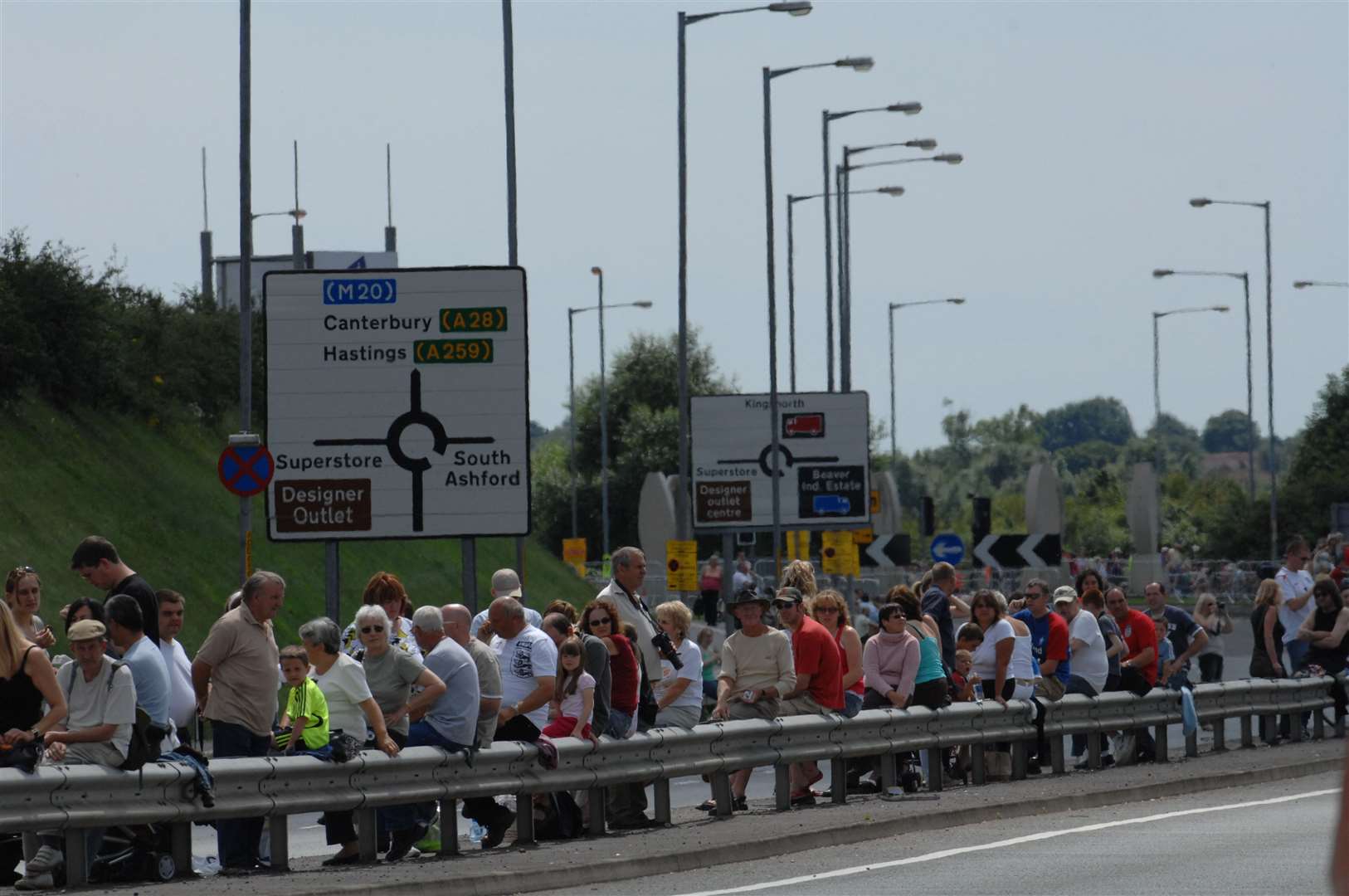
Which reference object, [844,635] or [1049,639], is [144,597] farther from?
[1049,639]

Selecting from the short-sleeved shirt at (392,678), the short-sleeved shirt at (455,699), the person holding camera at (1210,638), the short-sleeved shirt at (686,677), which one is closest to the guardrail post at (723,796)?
the short-sleeved shirt at (686,677)

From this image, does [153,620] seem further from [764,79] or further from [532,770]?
[764,79]

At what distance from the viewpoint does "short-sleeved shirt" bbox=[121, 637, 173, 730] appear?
12859 mm

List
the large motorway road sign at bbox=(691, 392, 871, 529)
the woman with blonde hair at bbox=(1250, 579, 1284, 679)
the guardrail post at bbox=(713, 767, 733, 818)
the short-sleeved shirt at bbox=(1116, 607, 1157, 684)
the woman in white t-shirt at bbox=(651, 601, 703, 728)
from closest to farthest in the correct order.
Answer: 1. the guardrail post at bbox=(713, 767, 733, 818)
2. the woman in white t-shirt at bbox=(651, 601, 703, 728)
3. the short-sleeved shirt at bbox=(1116, 607, 1157, 684)
4. the woman with blonde hair at bbox=(1250, 579, 1284, 679)
5. the large motorway road sign at bbox=(691, 392, 871, 529)

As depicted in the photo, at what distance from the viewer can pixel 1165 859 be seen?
550 inches

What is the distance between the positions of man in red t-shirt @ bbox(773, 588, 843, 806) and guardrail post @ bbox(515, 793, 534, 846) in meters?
3.17

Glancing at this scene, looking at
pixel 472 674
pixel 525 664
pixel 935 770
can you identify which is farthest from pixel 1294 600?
pixel 472 674

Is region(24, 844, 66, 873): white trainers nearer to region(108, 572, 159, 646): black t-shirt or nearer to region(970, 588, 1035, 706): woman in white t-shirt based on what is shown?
region(108, 572, 159, 646): black t-shirt

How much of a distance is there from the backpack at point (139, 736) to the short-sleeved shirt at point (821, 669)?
6.20 m

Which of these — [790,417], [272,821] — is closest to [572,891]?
[272,821]

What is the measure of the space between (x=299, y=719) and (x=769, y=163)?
26.3 metres

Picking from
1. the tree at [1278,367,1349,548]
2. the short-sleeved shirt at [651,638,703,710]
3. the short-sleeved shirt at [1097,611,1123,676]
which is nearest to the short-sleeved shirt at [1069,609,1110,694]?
the short-sleeved shirt at [1097,611,1123,676]

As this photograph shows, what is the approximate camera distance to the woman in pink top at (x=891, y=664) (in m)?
18.8

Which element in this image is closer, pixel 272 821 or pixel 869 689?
pixel 272 821
